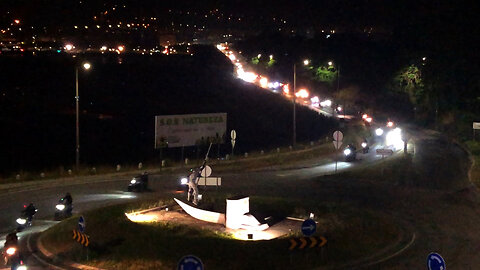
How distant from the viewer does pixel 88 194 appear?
1254 inches

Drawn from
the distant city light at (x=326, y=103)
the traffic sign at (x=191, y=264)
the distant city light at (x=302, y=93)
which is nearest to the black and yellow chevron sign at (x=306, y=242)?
the traffic sign at (x=191, y=264)

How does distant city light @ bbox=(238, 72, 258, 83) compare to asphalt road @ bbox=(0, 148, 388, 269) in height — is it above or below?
above

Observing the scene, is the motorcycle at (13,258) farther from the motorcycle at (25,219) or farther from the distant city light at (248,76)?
the distant city light at (248,76)

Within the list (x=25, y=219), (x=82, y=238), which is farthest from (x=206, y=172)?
(x=82, y=238)

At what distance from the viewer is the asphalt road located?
25094 millimetres

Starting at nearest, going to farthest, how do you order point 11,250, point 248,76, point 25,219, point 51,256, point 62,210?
point 11,250 → point 51,256 → point 25,219 → point 62,210 → point 248,76

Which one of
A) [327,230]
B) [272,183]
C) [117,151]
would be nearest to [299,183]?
[272,183]

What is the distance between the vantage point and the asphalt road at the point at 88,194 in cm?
2509

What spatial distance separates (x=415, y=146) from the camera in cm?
5369

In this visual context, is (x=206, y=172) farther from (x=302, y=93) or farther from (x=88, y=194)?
(x=302, y=93)

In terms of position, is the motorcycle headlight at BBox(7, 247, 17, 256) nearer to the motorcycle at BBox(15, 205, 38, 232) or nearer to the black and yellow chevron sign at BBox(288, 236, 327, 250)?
the motorcycle at BBox(15, 205, 38, 232)

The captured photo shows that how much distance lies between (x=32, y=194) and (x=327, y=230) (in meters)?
17.3

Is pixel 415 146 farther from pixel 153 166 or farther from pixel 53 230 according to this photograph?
pixel 53 230

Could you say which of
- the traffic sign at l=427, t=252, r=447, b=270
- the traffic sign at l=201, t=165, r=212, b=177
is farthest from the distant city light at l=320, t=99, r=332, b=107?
the traffic sign at l=427, t=252, r=447, b=270
